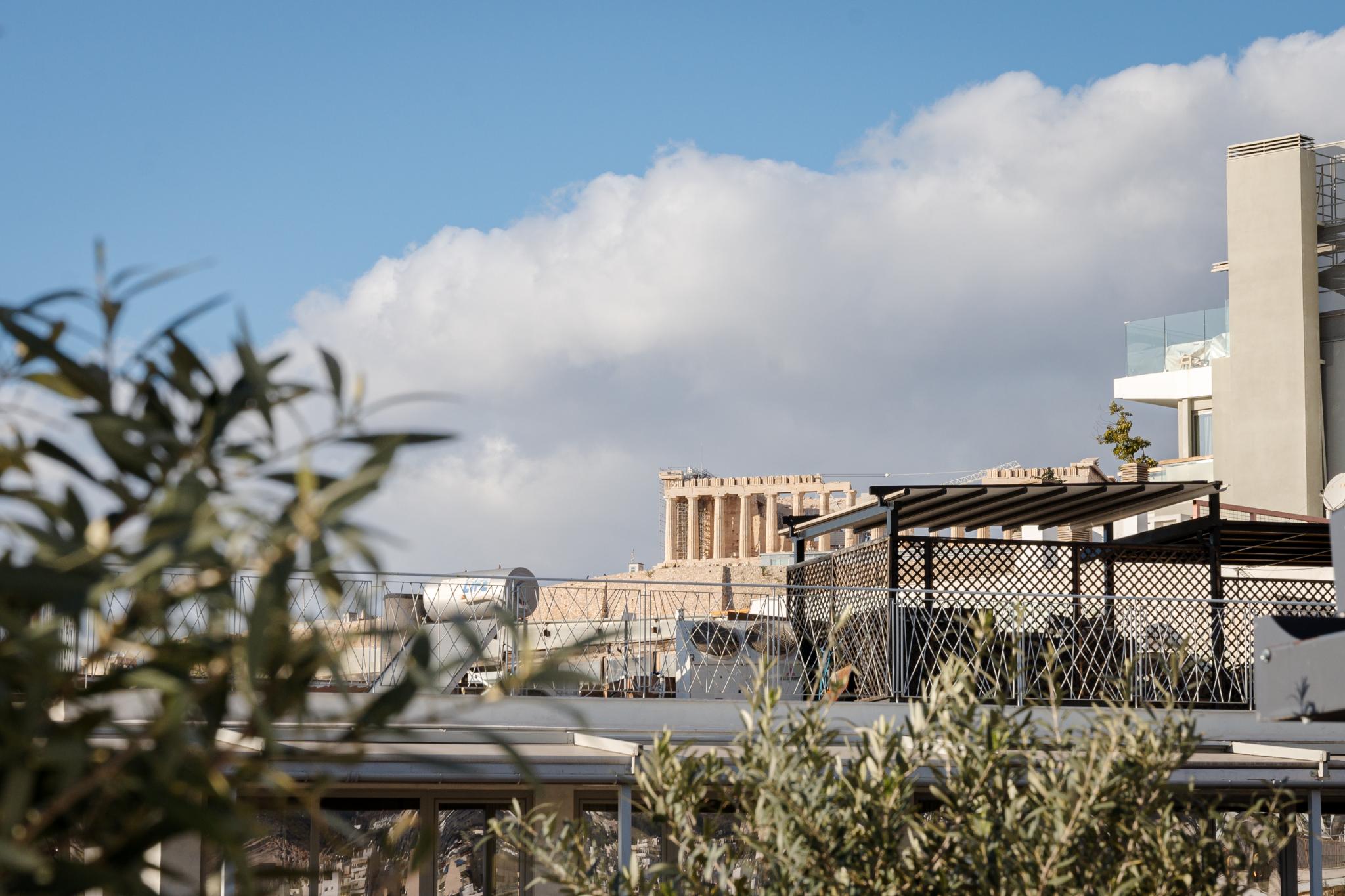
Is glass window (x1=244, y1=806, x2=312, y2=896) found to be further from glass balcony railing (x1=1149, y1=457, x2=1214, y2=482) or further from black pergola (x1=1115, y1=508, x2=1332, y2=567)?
glass balcony railing (x1=1149, y1=457, x2=1214, y2=482)

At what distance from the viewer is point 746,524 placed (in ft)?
306

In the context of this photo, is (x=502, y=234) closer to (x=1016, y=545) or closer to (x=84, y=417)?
(x=1016, y=545)

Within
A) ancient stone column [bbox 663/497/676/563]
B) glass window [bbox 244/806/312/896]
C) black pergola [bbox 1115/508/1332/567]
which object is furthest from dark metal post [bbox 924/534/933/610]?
ancient stone column [bbox 663/497/676/563]

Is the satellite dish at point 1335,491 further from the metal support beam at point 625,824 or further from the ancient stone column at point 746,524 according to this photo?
the ancient stone column at point 746,524

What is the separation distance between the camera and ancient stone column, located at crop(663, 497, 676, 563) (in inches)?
3814

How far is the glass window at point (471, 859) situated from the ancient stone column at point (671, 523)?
86526mm

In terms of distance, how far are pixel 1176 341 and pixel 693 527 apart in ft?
227

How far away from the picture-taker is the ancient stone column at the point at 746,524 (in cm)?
9225

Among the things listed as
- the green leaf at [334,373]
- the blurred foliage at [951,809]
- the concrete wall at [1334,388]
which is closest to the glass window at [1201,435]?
the concrete wall at [1334,388]

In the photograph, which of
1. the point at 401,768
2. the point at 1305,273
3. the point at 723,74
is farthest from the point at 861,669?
the point at 1305,273

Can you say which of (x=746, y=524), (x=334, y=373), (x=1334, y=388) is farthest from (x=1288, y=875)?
(x=746, y=524)

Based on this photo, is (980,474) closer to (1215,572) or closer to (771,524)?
(1215,572)

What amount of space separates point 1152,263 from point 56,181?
1786 inches

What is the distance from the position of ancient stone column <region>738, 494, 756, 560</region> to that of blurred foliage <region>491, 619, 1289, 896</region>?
3483 inches
